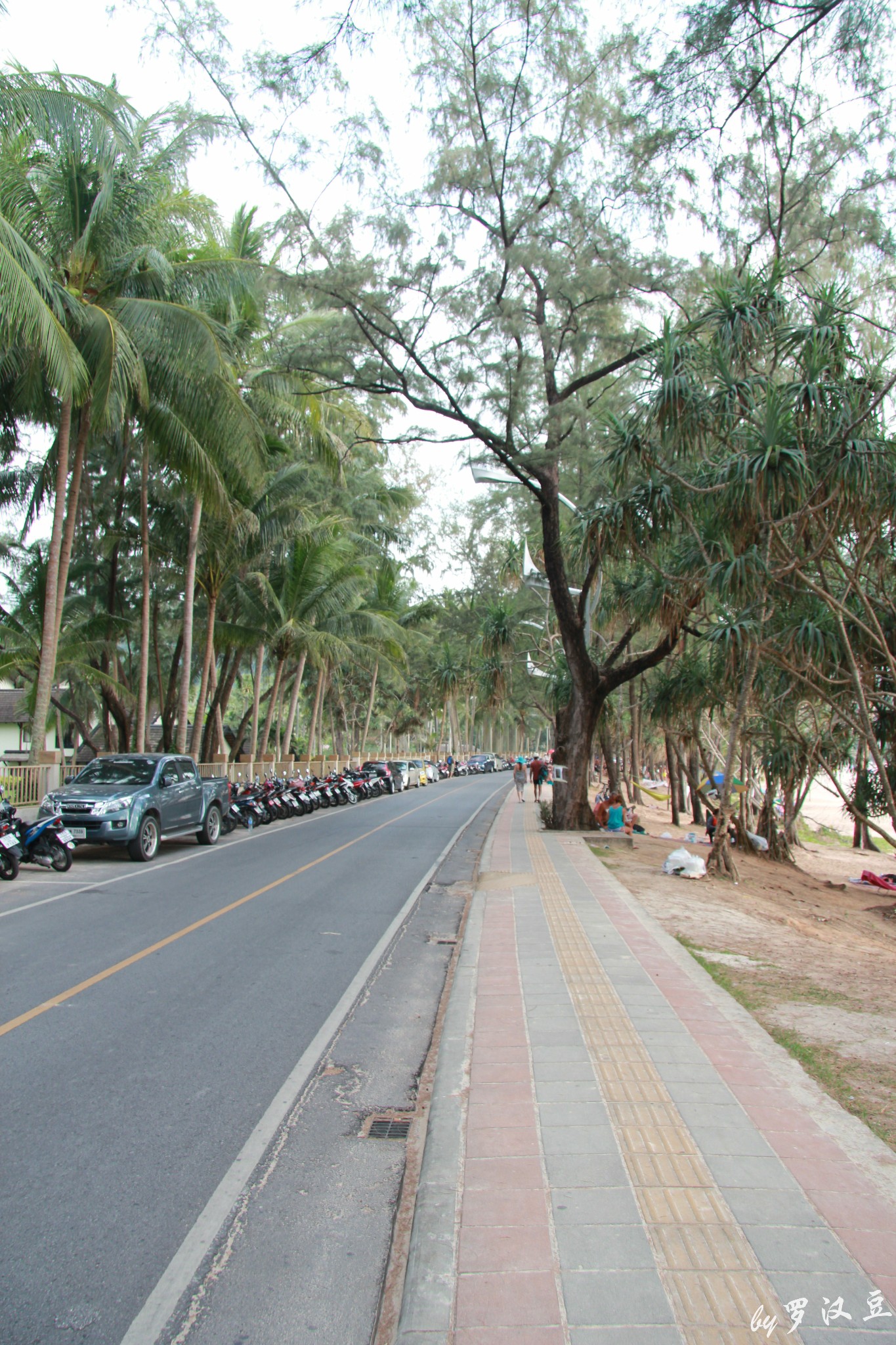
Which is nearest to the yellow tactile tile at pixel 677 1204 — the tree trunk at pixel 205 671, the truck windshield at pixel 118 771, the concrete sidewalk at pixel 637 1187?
the concrete sidewalk at pixel 637 1187

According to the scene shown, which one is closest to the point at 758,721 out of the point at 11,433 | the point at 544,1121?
the point at 11,433

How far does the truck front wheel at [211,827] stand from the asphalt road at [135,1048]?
171 inches

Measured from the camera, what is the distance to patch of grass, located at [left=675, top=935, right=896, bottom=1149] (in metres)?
4.79

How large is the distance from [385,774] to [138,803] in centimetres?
2496

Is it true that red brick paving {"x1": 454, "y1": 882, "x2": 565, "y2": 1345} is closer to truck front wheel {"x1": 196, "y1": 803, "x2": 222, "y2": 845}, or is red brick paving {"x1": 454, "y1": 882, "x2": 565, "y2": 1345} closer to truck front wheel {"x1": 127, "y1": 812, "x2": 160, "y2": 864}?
truck front wheel {"x1": 127, "y1": 812, "x2": 160, "y2": 864}

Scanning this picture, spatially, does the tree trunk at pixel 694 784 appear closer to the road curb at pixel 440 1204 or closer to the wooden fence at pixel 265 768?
the wooden fence at pixel 265 768

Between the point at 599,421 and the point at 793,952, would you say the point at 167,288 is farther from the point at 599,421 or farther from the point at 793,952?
the point at 793,952

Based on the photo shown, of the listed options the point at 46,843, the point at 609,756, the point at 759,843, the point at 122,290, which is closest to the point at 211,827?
the point at 46,843

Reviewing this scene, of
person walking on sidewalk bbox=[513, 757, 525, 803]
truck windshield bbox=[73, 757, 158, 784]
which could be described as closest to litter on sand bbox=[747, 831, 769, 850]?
person walking on sidewalk bbox=[513, 757, 525, 803]

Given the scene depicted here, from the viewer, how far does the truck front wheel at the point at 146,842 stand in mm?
14406

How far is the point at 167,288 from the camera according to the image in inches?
716

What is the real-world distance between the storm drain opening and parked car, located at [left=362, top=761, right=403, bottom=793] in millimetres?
32555

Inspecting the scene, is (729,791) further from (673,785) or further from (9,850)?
(673,785)

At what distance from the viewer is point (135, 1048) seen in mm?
5703
